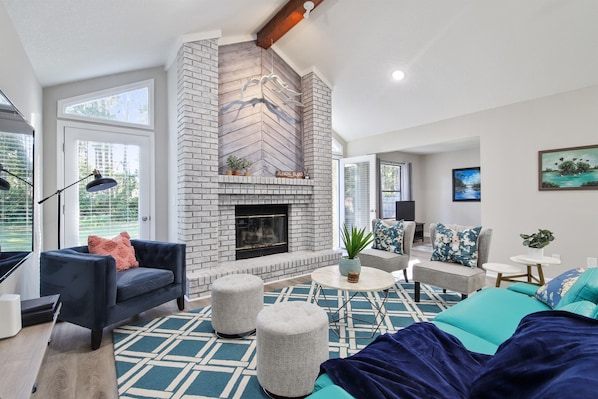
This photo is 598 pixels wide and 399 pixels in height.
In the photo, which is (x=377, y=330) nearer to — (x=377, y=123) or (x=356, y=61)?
(x=356, y=61)

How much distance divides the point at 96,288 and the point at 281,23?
3.60 meters

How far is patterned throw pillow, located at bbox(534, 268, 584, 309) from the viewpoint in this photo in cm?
188

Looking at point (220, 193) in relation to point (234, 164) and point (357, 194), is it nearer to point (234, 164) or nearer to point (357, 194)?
point (234, 164)

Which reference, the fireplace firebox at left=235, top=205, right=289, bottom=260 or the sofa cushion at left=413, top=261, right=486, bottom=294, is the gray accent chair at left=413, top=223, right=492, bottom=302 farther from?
the fireplace firebox at left=235, top=205, right=289, bottom=260

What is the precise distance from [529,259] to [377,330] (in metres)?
1.77

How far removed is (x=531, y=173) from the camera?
400 cm

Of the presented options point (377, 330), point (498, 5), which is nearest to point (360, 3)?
point (498, 5)

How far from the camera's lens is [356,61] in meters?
4.36

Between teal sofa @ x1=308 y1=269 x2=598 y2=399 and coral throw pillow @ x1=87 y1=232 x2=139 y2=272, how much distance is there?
2455mm

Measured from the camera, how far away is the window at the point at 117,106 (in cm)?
357

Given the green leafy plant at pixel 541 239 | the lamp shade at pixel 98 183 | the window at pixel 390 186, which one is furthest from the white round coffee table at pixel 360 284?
the window at pixel 390 186

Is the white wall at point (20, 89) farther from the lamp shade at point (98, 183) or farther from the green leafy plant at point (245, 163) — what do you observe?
the green leafy plant at point (245, 163)

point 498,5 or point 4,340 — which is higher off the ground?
point 498,5

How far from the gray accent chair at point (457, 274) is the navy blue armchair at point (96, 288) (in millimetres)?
2641
